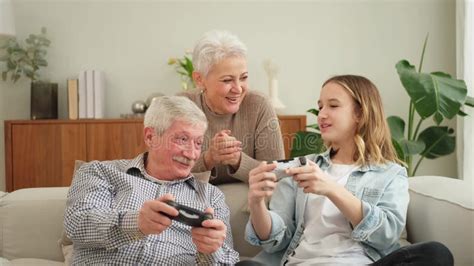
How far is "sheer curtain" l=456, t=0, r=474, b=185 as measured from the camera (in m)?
3.92

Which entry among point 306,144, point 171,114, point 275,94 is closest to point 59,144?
point 275,94

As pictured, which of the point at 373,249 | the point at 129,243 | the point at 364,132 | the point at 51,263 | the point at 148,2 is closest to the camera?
the point at 129,243

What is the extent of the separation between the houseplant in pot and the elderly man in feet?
8.15

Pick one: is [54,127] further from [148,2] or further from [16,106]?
[148,2]

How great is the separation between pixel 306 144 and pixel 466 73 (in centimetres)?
141

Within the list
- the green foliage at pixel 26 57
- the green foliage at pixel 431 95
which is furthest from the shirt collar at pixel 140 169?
the green foliage at pixel 26 57

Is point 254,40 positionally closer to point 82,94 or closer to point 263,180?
point 82,94

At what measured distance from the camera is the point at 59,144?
4.00 metres

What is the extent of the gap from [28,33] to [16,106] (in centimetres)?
55

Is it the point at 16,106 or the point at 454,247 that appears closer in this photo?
the point at 454,247

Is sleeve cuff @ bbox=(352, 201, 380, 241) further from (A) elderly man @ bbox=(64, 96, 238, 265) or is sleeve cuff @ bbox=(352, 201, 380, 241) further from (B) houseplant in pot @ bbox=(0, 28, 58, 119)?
(B) houseplant in pot @ bbox=(0, 28, 58, 119)

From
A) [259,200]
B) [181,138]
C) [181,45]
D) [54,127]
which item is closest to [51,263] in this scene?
[181,138]

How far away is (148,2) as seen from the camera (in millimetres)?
4320

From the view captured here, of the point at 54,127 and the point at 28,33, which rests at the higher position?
the point at 28,33
